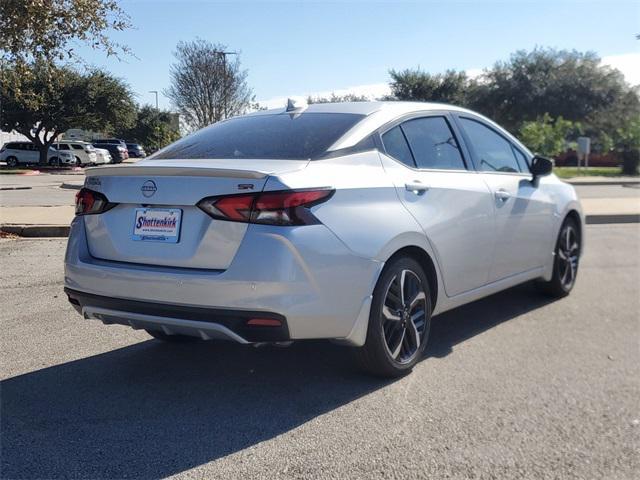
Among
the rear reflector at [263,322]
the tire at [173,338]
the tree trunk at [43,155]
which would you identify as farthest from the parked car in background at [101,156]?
the rear reflector at [263,322]

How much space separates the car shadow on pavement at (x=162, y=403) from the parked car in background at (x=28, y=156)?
39.0m

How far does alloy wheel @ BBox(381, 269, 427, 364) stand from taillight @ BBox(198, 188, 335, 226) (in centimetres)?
81

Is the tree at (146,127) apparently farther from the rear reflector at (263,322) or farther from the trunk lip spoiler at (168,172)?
the rear reflector at (263,322)

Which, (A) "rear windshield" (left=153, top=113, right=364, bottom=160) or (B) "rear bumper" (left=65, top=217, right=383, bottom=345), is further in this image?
(A) "rear windshield" (left=153, top=113, right=364, bottom=160)

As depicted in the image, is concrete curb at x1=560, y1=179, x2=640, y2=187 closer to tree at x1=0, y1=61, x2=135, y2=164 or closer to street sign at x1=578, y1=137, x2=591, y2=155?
street sign at x1=578, y1=137, x2=591, y2=155

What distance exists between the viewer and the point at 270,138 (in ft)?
13.9

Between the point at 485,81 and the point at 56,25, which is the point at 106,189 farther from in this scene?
the point at 485,81

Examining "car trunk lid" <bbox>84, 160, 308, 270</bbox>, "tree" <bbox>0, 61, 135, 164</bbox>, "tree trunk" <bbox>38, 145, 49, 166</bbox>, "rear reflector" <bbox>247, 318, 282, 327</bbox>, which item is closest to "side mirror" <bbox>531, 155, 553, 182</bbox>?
"car trunk lid" <bbox>84, 160, 308, 270</bbox>

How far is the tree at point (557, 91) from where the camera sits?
4275cm

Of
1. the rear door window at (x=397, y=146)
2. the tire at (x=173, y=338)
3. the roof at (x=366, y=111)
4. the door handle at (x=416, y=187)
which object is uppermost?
the roof at (x=366, y=111)

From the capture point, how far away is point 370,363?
393 cm

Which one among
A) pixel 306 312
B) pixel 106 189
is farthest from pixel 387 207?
pixel 106 189

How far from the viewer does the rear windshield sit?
3.99m

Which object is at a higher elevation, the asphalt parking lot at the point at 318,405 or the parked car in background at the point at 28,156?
the parked car in background at the point at 28,156
